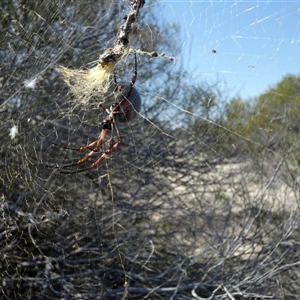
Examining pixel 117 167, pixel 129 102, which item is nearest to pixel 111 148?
pixel 129 102

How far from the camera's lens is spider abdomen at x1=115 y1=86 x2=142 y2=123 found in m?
0.88

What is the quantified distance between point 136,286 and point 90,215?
1.35ft

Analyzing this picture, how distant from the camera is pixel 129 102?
88 cm

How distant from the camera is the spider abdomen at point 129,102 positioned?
34.7 inches

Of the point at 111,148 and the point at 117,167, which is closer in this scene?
the point at 111,148

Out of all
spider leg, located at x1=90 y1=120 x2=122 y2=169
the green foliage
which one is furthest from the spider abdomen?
the green foliage

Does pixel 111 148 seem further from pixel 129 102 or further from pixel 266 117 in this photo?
pixel 266 117

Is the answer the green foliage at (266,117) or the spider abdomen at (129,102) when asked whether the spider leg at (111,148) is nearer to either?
the spider abdomen at (129,102)

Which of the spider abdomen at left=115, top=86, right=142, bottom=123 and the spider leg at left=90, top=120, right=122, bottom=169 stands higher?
the spider abdomen at left=115, top=86, right=142, bottom=123

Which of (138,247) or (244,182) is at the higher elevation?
(244,182)

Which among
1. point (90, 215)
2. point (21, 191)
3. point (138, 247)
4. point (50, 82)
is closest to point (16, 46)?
point (50, 82)

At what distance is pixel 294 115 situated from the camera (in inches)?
111

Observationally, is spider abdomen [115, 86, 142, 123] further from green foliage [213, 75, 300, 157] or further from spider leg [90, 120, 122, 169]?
green foliage [213, 75, 300, 157]

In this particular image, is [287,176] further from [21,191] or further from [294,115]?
[21,191]
